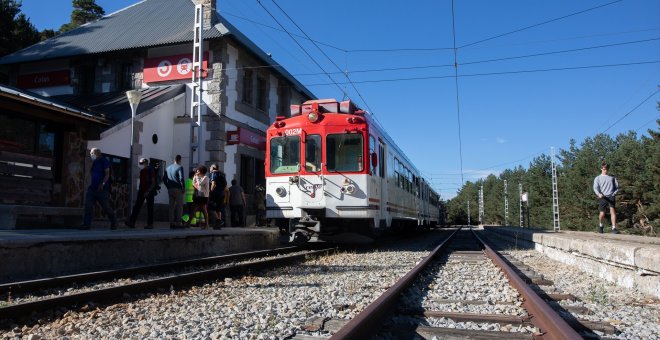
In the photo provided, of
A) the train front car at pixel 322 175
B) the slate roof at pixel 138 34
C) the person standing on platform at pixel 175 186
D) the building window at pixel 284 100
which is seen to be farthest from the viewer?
the building window at pixel 284 100

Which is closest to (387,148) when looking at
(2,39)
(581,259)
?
(581,259)

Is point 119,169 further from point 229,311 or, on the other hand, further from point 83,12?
point 83,12

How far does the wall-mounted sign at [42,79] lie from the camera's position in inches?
813

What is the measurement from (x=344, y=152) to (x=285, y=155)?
1.43m

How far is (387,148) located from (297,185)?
3162 mm

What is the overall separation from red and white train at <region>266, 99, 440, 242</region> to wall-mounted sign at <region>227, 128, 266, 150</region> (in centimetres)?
684

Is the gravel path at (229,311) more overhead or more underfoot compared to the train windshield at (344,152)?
more underfoot

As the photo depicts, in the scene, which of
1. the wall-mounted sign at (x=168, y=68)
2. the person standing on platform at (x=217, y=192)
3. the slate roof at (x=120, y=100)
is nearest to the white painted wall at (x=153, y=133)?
the slate roof at (x=120, y=100)

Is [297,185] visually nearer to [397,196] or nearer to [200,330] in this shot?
[397,196]

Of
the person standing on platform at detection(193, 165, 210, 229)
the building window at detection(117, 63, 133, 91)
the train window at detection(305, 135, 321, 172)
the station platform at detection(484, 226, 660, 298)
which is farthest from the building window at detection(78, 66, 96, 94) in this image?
the station platform at detection(484, 226, 660, 298)

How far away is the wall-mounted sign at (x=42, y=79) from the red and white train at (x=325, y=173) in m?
14.0

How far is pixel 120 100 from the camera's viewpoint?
58.2 ft

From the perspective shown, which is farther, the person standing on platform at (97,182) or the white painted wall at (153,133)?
the white painted wall at (153,133)

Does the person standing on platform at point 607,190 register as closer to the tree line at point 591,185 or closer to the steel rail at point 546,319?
the steel rail at point 546,319
